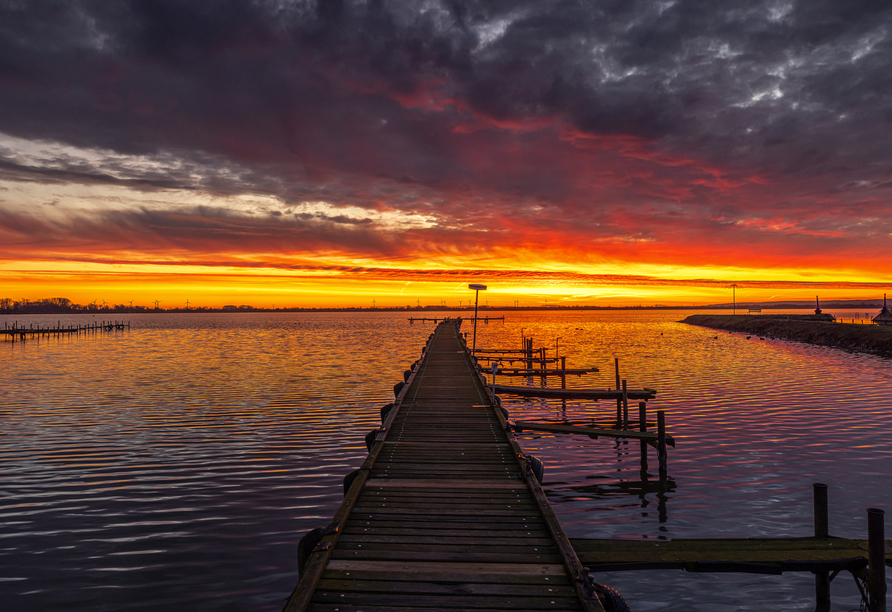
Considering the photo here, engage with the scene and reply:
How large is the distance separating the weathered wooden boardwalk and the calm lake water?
7.32ft

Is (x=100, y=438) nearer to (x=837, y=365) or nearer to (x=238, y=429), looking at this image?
(x=238, y=429)

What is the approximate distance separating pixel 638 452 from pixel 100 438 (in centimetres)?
2015

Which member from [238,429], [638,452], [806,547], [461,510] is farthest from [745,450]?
[238,429]

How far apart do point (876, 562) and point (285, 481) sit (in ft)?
43.3

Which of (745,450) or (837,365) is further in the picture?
(837,365)

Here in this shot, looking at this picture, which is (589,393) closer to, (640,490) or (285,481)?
(640,490)

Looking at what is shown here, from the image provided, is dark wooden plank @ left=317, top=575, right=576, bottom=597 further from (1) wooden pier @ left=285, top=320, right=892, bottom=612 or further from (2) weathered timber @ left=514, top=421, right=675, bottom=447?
(2) weathered timber @ left=514, top=421, right=675, bottom=447

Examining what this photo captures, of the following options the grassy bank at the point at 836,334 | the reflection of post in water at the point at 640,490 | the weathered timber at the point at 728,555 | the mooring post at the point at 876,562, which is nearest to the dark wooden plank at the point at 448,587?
the weathered timber at the point at 728,555

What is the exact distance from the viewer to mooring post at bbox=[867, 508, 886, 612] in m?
7.46

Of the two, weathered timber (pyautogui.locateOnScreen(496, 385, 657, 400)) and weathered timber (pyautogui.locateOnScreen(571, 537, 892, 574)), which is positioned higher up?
weathered timber (pyautogui.locateOnScreen(496, 385, 657, 400))

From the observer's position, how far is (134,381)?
3528cm

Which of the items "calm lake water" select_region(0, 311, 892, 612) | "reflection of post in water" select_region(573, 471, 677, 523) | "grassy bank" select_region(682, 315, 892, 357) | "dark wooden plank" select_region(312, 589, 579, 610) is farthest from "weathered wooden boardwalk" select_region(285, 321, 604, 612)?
"grassy bank" select_region(682, 315, 892, 357)

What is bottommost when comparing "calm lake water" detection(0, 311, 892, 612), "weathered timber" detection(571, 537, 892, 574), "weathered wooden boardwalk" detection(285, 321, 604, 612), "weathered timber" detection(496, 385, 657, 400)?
"calm lake water" detection(0, 311, 892, 612)

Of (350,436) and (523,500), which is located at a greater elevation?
(523,500)
